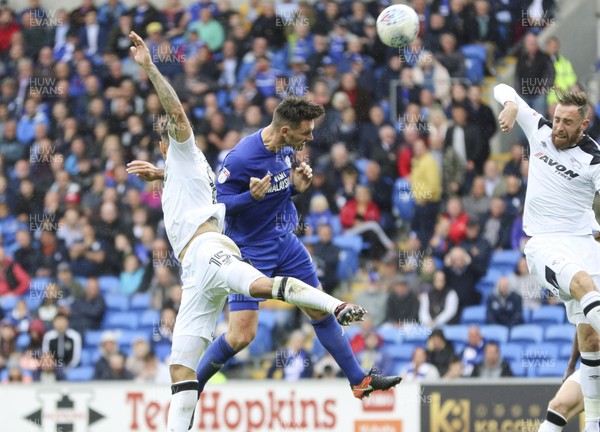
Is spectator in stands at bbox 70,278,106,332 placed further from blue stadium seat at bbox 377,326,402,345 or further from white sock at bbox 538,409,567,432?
white sock at bbox 538,409,567,432

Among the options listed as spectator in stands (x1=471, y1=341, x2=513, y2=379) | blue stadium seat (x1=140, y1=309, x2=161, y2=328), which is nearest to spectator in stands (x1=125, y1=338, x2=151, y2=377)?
blue stadium seat (x1=140, y1=309, x2=161, y2=328)

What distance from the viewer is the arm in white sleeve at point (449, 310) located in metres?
13.1

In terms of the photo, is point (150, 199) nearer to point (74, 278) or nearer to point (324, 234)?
point (74, 278)

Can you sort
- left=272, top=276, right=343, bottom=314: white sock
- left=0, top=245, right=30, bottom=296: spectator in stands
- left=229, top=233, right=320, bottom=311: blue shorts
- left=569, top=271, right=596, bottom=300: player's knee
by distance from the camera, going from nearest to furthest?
left=272, top=276, right=343, bottom=314: white sock
left=569, top=271, right=596, bottom=300: player's knee
left=229, top=233, right=320, bottom=311: blue shorts
left=0, top=245, right=30, bottom=296: spectator in stands

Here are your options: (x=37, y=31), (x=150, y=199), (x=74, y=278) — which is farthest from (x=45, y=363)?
(x=37, y=31)

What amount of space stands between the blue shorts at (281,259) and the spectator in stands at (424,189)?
460 cm

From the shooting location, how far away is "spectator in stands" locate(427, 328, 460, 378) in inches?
494

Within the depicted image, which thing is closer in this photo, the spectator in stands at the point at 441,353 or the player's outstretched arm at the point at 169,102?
the player's outstretched arm at the point at 169,102

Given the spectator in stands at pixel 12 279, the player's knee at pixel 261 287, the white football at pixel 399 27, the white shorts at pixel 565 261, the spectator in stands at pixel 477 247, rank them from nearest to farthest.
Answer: the player's knee at pixel 261 287 → the white shorts at pixel 565 261 → the white football at pixel 399 27 → the spectator in stands at pixel 477 247 → the spectator in stands at pixel 12 279

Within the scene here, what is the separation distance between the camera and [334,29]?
15.5 meters

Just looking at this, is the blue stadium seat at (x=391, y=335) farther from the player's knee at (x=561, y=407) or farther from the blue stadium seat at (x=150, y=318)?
the player's knee at (x=561, y=407)

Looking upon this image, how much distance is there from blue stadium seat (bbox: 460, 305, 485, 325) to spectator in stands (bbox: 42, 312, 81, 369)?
4.22 meters

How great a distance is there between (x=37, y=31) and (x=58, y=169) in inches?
103

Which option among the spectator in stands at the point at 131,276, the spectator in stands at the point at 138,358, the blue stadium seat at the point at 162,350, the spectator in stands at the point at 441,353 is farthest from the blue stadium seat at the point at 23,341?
the spectator in stands at the point at 441,353
